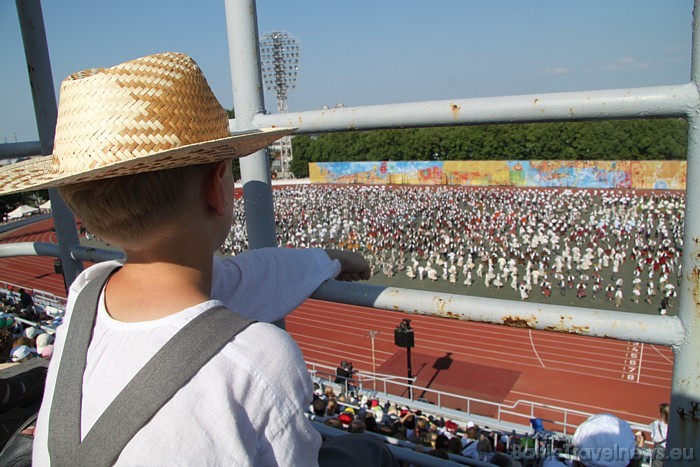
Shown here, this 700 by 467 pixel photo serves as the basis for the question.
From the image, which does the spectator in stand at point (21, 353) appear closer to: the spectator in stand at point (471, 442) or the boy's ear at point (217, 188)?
the boy's ear at point (217, 188)

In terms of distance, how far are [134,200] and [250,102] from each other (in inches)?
22.5

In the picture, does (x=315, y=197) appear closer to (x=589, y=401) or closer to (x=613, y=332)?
(x=589, y=401)

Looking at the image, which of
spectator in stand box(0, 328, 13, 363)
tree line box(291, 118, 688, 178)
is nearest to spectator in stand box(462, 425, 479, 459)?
spectator in stand box(0, 328, 13, 363)

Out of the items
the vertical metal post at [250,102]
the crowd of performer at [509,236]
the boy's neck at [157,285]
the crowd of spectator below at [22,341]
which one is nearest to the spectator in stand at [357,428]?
the crowd of spectator below at [22,341]

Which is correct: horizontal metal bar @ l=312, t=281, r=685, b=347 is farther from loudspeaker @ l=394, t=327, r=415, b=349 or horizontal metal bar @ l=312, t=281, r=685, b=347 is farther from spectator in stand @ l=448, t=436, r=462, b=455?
loudspeaker @ l=394, t=327, r=415, b=349

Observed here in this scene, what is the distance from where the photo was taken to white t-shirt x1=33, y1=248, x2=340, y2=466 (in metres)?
0.72

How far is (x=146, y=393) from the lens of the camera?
0.74 m

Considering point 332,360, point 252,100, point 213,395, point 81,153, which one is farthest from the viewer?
point 332,360

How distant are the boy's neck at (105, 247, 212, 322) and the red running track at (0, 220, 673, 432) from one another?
12.1m

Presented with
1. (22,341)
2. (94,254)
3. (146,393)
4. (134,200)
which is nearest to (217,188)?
(134,200)

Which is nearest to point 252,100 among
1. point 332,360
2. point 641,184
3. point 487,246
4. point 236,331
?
point 236,331

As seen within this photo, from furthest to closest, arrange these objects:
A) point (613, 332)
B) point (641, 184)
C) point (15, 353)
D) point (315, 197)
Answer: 1. point (315, 197)
2. point (641, 184)
3. point (15, 353)
4. point (613, 332)

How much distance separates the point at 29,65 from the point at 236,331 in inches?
61.4

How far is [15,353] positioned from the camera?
4184 mm
